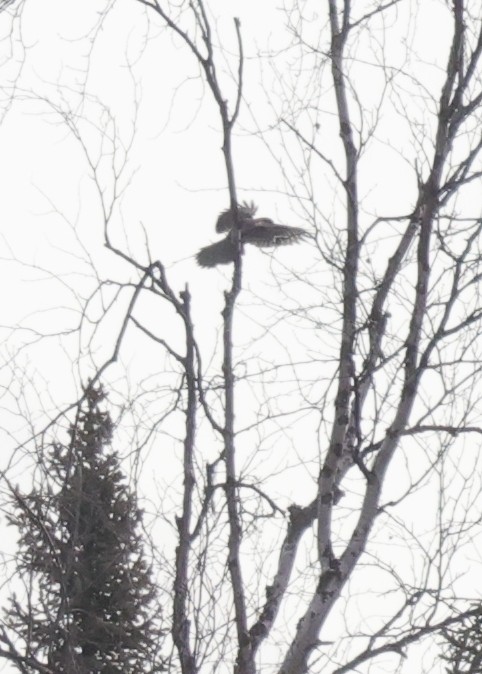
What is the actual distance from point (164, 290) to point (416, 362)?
1.34 metres

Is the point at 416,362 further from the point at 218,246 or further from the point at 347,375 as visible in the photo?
the point at 218,246

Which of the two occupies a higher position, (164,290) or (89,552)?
(89,552)

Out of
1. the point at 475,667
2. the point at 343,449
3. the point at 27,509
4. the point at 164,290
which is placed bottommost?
the point at 475,667

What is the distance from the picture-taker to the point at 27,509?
4941 millimetres

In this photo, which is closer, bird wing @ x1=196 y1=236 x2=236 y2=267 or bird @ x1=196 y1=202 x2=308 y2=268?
bird @ x1=196 y1=202 x2=308 y2=268

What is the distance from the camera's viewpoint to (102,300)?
17.7 feet

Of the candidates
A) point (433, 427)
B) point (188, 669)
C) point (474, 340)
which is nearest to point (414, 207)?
point (474, 340)

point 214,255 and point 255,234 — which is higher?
point 214,255

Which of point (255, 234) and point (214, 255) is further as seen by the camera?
point (214, 255)

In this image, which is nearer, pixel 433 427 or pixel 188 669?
pixel 433 427

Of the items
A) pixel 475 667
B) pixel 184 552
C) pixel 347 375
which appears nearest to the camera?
pixel 475 667

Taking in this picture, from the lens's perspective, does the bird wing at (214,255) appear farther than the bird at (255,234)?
Yes

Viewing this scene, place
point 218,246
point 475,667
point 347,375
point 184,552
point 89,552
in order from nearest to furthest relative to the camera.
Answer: point 475,667 < point 347,375 < point 184,552 < point 218,246 < point 89,552

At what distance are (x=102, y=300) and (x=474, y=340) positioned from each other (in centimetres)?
170
